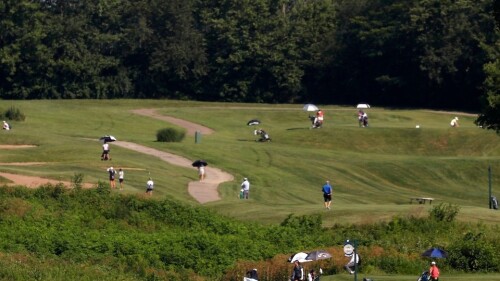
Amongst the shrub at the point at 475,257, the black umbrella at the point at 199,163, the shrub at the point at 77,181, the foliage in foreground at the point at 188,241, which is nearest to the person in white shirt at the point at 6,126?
the black umbrella at the point at 199,163

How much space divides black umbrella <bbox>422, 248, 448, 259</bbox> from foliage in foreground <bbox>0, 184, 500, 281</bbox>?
2.44 ft

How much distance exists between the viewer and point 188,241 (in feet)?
145

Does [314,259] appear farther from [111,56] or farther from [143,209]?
[111,56]

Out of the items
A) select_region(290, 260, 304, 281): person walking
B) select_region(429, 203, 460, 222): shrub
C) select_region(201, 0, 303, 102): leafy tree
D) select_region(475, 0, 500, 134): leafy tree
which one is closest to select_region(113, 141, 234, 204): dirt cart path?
select_region(429, 203, 460, 222): shrub

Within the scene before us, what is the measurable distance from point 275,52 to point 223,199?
62.9 meters

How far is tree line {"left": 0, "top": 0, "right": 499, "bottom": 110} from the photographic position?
365ft

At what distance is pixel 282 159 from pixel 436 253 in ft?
113

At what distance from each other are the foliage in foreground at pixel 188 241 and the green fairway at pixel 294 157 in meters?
2.21

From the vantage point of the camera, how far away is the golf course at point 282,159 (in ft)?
171

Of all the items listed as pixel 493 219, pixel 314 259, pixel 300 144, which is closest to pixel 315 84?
pixel 300 144

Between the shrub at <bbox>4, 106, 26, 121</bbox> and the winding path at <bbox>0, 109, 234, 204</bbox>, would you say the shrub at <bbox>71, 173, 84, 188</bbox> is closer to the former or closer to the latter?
the winding path at <bbox>0, 109, 234, 204</bbox>

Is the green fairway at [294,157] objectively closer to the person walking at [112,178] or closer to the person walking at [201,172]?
the person walking at [201,172]

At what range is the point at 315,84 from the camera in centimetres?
11775

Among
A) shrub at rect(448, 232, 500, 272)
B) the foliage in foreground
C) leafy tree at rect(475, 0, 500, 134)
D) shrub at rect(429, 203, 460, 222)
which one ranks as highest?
leafy tree at rect(475, 0, 500, 134)
